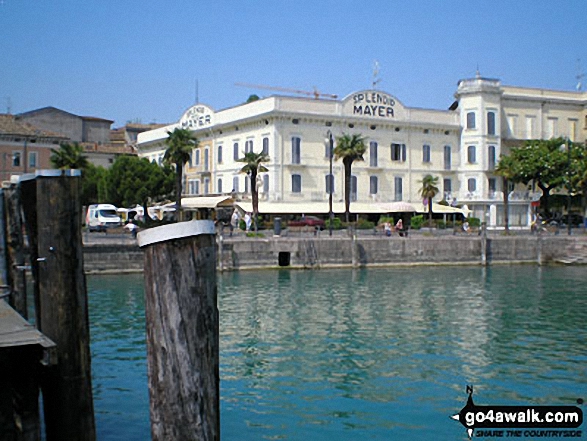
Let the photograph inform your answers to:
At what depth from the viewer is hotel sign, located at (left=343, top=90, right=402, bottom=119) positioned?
180 feet

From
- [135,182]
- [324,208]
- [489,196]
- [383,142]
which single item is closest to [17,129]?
[135,182]

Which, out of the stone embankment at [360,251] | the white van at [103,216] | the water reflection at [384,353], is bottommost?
the water reflection at [384,353]

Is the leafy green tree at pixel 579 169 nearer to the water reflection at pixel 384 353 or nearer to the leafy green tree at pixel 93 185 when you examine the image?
the water reflection at pixel 384 353

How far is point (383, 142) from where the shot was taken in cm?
5644

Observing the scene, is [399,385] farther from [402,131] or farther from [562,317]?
[402,131]

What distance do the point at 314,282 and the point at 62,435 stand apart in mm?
24379

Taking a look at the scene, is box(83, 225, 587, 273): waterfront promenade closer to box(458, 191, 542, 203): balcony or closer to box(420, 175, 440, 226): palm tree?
box(420, 175, 440, 226): palm tree

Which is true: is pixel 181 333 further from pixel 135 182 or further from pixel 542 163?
pixel 542 163

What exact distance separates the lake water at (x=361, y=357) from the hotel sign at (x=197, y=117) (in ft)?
107

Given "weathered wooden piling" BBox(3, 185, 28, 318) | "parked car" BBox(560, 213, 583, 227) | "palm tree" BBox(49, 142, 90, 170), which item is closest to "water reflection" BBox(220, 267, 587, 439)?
"weathered wooden piling" BBox(3, 185, 28, 318)

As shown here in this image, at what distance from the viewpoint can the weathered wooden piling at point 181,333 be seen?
4262 mm

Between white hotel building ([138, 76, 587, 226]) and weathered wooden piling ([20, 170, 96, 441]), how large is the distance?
43853 millimetres

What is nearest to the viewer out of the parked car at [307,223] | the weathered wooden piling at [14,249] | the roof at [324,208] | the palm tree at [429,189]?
the weathered wooden piling at [14,249]

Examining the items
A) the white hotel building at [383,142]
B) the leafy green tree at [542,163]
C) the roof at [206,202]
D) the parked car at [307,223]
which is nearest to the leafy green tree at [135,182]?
the roof at [206,202]
